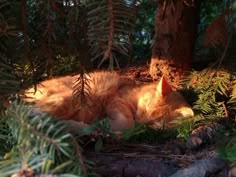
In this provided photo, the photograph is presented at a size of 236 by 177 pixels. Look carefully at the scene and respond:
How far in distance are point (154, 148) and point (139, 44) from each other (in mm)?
1436

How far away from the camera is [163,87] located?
2281 mm

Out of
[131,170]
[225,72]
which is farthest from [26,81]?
[225,72]

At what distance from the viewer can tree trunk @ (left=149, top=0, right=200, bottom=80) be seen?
2.33 meters

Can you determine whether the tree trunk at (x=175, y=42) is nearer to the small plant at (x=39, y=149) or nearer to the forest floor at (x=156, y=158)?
the forest floor at (x=156, y=158)

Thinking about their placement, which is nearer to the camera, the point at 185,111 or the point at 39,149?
the point at 39,149

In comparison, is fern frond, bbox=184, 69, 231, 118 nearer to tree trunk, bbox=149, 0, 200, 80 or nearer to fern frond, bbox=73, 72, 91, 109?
tree trunk, bbox=149, 0, 200, 80

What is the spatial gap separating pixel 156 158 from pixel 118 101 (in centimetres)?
131

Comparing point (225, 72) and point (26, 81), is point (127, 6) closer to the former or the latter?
point (26, 81)

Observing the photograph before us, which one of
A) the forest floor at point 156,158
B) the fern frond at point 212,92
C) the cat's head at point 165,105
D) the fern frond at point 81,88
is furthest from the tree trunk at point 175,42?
the fern frond at point 81,88

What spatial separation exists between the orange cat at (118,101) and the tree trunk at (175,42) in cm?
13

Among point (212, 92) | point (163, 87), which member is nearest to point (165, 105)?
point (163, 87)

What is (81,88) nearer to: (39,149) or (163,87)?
(39,149)

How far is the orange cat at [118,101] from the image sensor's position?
2.16 metres

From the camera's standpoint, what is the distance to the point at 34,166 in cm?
57
